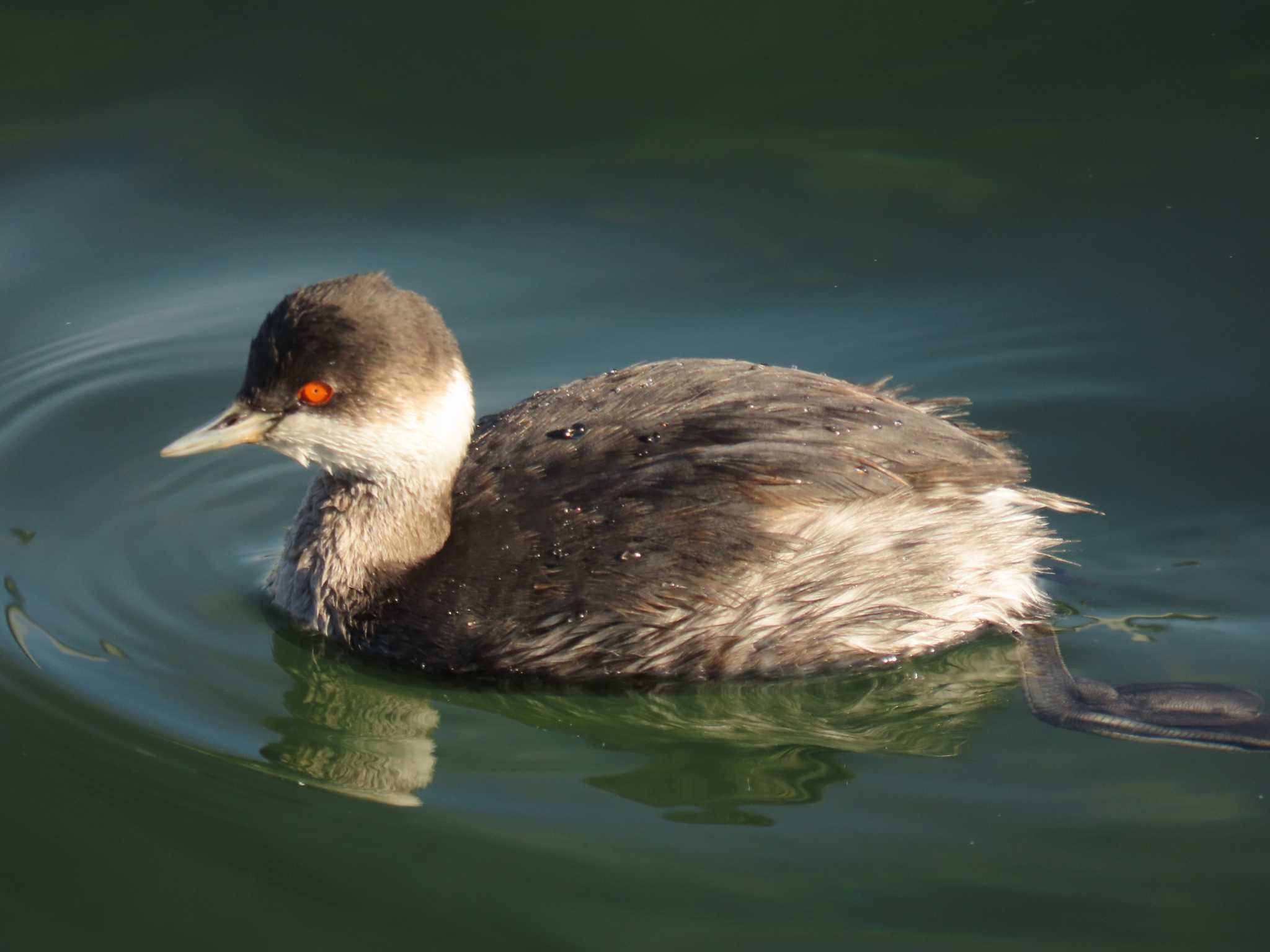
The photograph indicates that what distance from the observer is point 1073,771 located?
453 centimetres

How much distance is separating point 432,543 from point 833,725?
136 cm

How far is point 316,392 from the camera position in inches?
197

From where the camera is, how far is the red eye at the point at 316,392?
4.99m

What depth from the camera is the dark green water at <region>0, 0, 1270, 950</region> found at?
13.5 ft

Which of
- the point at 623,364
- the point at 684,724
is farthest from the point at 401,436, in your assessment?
the point at 623,364

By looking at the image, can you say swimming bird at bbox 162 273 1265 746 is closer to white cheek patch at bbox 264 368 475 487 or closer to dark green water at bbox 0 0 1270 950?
white cheek patch at bbox 264 368 475 487

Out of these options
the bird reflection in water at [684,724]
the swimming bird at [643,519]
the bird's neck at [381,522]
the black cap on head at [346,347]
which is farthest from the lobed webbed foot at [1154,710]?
the black cap on head at [346,347]

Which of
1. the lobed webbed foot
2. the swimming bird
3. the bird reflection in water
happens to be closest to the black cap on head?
the swimming bird

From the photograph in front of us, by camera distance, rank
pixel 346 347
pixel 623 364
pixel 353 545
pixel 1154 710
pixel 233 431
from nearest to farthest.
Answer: pixel 1154 710, pixel 346 347, pixel 233 431, pixel 353 545, pixel 623 364

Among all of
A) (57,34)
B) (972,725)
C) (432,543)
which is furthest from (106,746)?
(57,34)

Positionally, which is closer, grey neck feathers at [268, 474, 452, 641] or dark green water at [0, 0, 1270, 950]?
dark green water at [0, 0, 1270, 950]

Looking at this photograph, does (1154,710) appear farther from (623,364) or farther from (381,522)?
(623,364)

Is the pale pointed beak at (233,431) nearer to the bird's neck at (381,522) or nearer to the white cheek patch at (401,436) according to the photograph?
the white cheek patch at (401,436)

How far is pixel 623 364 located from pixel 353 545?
71.0 inches
